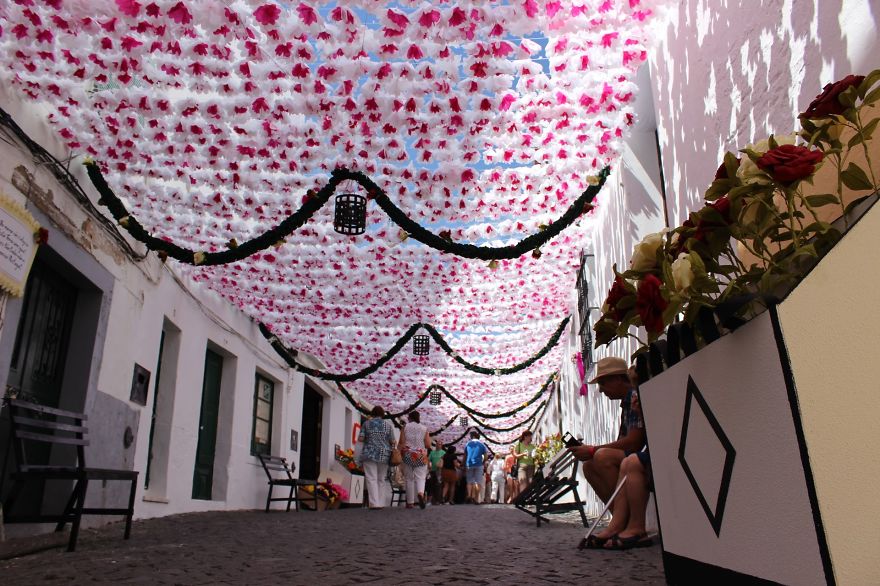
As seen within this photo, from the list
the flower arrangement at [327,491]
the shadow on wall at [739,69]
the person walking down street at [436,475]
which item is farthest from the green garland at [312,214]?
the person walking down street at [436,475]

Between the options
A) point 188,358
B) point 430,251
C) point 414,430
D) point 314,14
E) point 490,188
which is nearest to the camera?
point 314,14

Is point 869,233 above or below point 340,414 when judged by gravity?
below

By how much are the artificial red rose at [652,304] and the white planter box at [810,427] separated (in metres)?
0.19

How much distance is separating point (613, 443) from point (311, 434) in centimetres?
1325

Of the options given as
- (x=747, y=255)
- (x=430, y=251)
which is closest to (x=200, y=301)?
(x=430, y=251)

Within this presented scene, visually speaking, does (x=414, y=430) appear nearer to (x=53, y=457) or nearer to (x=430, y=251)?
(x=430, y=251)

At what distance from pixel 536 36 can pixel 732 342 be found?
412 cm

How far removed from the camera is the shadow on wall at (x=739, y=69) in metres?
2.57

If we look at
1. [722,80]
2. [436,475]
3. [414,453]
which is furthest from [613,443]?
[436,475]

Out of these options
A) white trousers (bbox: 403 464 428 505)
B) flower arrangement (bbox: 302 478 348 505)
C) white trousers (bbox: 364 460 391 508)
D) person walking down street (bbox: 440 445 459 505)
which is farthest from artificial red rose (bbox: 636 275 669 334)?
person walking down street (bbox: 440 445 459 505)

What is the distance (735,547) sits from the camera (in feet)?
5.34

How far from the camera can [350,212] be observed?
255 inches

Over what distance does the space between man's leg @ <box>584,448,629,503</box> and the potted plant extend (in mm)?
2204

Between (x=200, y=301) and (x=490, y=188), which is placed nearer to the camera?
(x=490, y=188)
